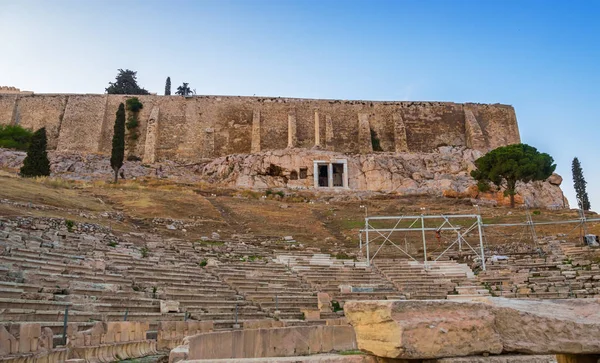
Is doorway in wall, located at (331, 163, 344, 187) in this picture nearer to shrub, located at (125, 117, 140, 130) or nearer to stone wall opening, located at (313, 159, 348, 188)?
stone wall opening, located at (313, 159, 348, 188)

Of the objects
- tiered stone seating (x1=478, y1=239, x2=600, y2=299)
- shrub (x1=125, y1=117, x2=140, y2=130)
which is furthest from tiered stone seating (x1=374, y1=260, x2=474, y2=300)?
shrub (x1=125, y1=117, x2=140, y2=130)

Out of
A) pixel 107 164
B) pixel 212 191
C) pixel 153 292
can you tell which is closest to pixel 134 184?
pixel 212 191

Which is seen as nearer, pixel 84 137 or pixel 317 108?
pixel 84 137

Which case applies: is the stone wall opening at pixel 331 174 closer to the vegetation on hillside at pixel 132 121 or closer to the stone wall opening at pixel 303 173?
the stone wall opening at pixel 303 173

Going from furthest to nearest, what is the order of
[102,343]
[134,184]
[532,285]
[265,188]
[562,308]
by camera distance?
[265,188] < [134,184] < [532,285] < [102,343] < [562,308]

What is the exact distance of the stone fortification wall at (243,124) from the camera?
46.8 m

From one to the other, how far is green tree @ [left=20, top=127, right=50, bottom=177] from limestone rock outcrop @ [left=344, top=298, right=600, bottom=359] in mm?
33361

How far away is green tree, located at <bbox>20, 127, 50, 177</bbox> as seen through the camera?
105 feet

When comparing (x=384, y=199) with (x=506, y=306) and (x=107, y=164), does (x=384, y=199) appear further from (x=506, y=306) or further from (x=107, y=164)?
(x=506, y=306)

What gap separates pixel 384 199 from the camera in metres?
35.4

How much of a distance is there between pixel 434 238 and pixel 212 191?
15703mm

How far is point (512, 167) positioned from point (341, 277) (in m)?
22.1

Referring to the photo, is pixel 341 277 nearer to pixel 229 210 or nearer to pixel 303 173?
pixel 229 210

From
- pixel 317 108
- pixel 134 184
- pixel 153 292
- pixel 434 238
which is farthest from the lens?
pixel 317 108
